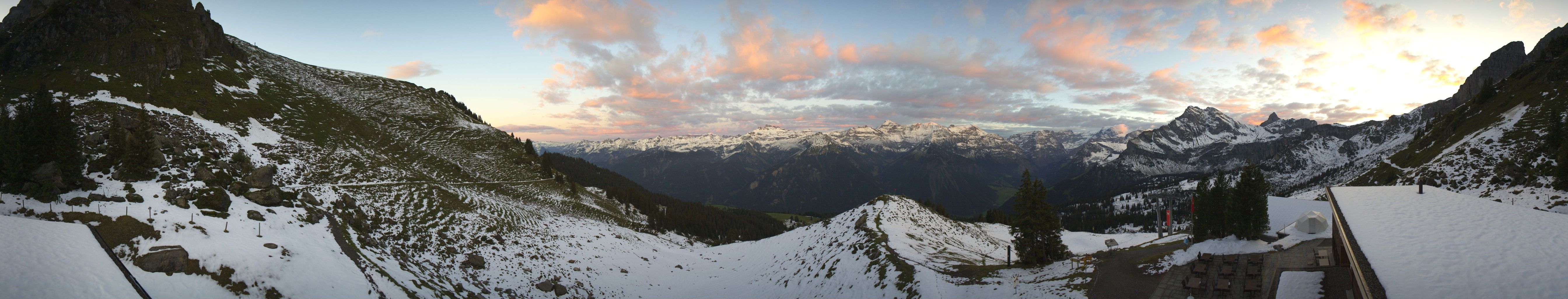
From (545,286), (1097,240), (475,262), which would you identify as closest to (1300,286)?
(1097,240)

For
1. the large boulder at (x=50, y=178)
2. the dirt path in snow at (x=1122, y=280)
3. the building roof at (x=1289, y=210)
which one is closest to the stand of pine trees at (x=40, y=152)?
the large boulder at (x=50, y=178)

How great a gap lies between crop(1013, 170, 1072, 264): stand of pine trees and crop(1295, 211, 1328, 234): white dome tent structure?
64.2ft

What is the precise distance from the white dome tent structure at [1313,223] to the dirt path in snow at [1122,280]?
10.7m

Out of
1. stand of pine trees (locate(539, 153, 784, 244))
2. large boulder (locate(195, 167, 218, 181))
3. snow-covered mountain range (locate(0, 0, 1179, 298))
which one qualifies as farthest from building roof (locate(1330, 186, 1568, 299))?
stand of pine trees (locate(539, 153, 784, 244))

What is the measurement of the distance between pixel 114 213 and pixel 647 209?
8708 centimetres

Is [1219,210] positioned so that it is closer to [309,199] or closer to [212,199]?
[212,199]

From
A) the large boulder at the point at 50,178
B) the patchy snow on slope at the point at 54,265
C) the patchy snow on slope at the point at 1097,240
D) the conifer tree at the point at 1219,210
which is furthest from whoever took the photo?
the patchy snow on slope at the point at 1097,240

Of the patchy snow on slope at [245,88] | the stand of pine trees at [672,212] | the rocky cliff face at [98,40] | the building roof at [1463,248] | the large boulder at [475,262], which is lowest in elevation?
the stand of pine trees at [672,212]

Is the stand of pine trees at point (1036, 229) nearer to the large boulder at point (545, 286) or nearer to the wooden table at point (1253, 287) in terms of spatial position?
the wooden table at point (1253, 287)

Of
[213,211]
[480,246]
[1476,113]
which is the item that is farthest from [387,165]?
[1476,113]

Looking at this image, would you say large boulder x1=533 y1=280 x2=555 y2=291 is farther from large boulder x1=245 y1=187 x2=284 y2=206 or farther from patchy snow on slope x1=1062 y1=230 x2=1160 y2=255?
patchy snow on slope x1=1062 y1=230 x2=1160 y2=255

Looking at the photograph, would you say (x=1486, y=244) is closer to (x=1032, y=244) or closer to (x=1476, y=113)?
(x=1032, y=244)

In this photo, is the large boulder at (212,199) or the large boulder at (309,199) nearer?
the large boulder at (212,199)

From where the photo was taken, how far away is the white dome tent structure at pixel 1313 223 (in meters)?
33.8
